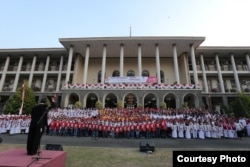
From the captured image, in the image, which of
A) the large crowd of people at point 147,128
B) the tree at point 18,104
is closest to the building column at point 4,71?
the tree at point 18,104

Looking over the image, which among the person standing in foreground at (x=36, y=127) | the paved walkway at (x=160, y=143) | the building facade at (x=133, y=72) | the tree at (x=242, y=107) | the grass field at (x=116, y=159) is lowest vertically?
the grass field at (x=116, y=159)

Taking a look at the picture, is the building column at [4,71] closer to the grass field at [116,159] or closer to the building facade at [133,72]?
the building facade at [133,72]

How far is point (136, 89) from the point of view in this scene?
24797 millimetres

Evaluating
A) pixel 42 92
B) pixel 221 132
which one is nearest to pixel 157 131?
pixel 221 132

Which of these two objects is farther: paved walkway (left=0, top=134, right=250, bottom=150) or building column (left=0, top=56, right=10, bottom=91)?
building column (left=0, top=56, right=10, bottom=91)

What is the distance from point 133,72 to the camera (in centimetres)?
3297

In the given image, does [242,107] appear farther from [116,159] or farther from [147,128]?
[116,159]

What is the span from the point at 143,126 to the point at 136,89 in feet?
36.3

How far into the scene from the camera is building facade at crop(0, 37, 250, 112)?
25109 millimetres

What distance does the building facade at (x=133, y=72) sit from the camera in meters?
25.1

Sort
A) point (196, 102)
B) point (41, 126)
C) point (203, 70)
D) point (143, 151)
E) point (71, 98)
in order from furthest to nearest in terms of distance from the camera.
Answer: point (203, 70) < point (71, 98) < point (196, 102) < point (143, 151) < point (41, 126)

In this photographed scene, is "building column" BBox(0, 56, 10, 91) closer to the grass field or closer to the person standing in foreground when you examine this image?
the grass field

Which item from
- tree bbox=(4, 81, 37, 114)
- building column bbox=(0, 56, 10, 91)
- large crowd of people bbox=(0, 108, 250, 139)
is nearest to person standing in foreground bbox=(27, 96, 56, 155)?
large crowd of people bbox=(0, 108, 250, 139)

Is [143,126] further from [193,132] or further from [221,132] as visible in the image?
[221,132]
